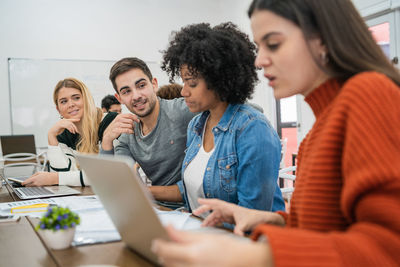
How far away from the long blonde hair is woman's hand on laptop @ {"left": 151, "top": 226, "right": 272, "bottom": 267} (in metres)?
2.09

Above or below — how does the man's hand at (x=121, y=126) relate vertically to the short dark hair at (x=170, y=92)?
below

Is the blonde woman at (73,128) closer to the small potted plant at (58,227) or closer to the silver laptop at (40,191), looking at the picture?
the silver laptop at (40,191)

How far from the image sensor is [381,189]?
0.53 m

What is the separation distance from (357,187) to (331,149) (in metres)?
0.11

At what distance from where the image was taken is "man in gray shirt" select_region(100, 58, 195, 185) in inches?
75.8

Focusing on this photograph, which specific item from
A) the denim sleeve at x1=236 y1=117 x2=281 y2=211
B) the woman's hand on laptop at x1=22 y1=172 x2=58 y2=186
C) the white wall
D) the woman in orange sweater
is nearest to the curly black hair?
the denim sleeve at x1=236 y1=117 x2=281 y2=211

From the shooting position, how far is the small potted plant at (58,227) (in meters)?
0.88

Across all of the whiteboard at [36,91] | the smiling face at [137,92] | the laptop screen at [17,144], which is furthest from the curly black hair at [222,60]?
the whiteboard at [36,91]

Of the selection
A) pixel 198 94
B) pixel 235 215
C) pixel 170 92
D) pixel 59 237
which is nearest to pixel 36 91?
→ pixel 170 92

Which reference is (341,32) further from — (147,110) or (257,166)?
(147,110)

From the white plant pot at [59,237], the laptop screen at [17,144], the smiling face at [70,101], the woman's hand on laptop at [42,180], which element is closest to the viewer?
the white plant pot at [59,237]

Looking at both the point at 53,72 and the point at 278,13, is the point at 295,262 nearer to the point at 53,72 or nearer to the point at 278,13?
the point at 278,13

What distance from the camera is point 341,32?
0.70m

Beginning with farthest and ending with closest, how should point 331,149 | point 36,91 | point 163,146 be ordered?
point 36,91 < point 163,146 < point 331,149
